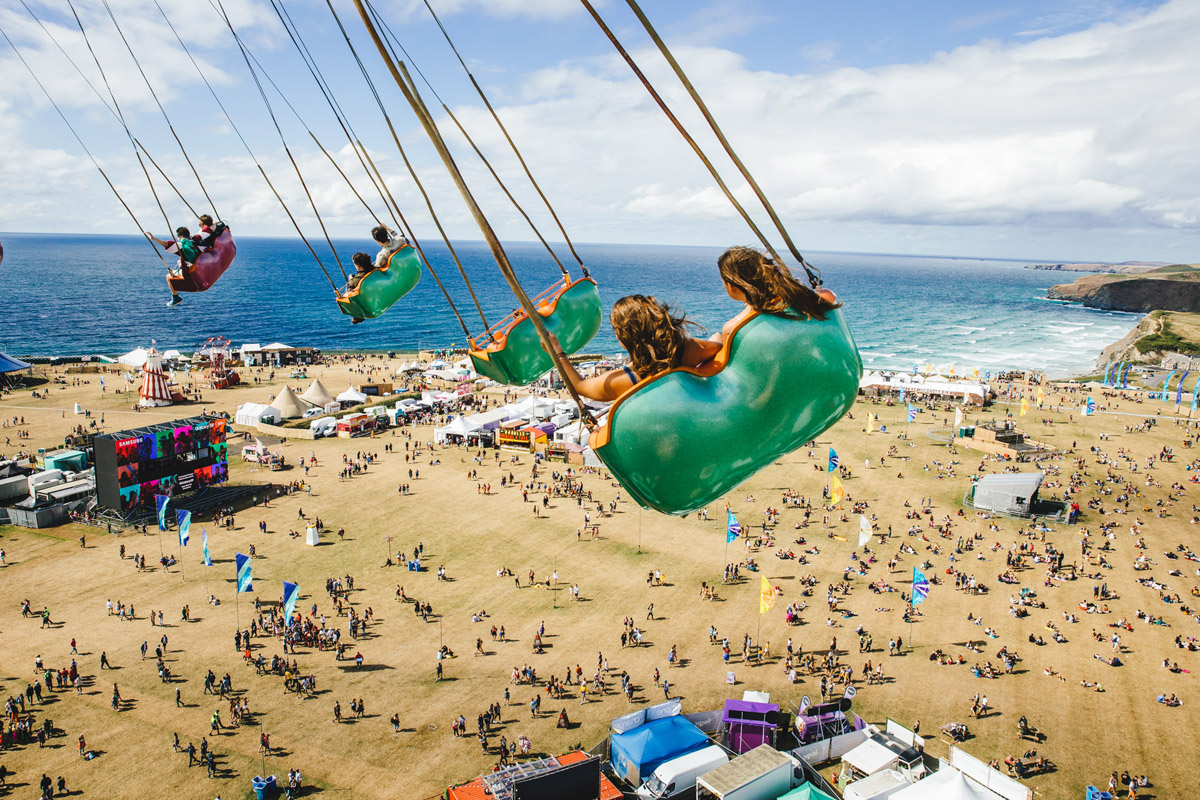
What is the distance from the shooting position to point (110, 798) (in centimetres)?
1978

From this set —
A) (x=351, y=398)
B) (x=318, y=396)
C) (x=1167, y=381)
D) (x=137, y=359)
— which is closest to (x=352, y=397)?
(x=351, y=398)

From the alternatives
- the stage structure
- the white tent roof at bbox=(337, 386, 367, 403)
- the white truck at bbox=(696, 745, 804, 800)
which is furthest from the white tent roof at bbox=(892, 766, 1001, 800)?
the white tent roof at bbox=(337, 386, 367, 403)

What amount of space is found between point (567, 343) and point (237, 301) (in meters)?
203

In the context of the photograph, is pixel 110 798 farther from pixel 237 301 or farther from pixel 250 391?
pixel 237 301

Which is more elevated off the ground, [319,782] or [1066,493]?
[1066,493]

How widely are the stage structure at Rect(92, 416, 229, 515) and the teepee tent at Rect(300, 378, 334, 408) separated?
21793 mm

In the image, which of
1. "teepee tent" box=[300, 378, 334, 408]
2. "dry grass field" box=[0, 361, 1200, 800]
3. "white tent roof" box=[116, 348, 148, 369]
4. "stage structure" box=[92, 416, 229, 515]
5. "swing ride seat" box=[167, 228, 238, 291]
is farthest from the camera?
"white tent roof" box=[116, 348, 148, 369]

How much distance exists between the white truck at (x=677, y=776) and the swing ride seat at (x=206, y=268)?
16451mm

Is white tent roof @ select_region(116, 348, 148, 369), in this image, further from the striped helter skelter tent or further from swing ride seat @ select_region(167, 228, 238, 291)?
swing ride seat @ select_region(167, 228, 238, 291)

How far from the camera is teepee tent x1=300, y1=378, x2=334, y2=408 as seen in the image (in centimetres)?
6506

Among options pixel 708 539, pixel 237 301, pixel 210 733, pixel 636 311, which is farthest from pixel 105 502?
pixel 237 301

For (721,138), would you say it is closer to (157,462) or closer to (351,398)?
(157,462)

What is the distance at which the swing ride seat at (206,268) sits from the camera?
10.8 m

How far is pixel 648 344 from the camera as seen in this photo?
4.18 meters
